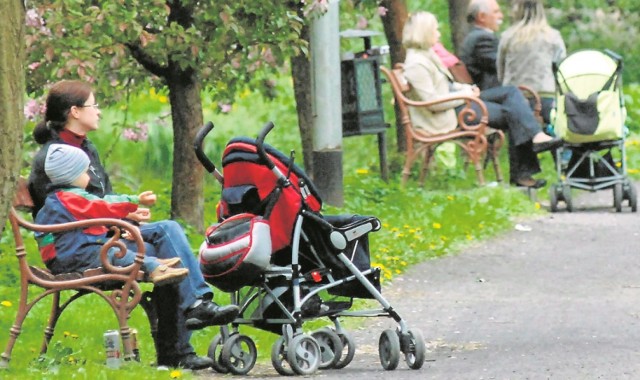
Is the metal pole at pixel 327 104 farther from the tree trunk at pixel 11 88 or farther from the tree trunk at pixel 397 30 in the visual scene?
the tree trunk at pixel 11 88

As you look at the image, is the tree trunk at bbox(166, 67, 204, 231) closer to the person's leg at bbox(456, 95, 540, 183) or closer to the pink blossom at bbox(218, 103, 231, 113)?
the pink blossom at bbox(218, 103, 231, 113)

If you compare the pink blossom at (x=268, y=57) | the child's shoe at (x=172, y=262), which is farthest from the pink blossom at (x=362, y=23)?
the child's shoe at (x=172, y=262)

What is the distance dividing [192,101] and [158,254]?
4957 mm

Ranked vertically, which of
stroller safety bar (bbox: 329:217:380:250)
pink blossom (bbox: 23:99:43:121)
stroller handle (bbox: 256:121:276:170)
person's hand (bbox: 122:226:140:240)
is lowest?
stroller safety bar (bbox: 329:217:380:250)

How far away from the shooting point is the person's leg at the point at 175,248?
312 inches

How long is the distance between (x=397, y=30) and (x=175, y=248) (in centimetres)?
1018

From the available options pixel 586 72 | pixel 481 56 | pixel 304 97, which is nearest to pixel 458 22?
pixel 481 56

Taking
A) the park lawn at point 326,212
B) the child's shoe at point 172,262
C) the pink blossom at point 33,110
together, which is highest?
the pink blossom at point 33,110

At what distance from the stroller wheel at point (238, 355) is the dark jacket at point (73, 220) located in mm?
732

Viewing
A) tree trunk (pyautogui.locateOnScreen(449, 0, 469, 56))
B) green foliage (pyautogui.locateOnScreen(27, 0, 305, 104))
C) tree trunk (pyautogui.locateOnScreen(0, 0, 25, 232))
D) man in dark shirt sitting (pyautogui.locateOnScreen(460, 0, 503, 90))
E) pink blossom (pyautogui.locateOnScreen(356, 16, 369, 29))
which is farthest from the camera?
tree trunk (pyautogui.locateOnScreen(449, 0, 469, 56))

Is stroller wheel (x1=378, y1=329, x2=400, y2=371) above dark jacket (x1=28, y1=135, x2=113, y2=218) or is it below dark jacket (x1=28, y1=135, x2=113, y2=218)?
below

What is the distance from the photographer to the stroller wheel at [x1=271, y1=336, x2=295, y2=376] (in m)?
7.93

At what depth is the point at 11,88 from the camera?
6316mm

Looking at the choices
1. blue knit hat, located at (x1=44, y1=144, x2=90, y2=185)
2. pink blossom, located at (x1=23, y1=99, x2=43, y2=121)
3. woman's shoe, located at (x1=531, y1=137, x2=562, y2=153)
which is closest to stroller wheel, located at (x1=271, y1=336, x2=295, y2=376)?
blue knit hat, located at (x1=44, y1=144, x2=90, y2=185)
